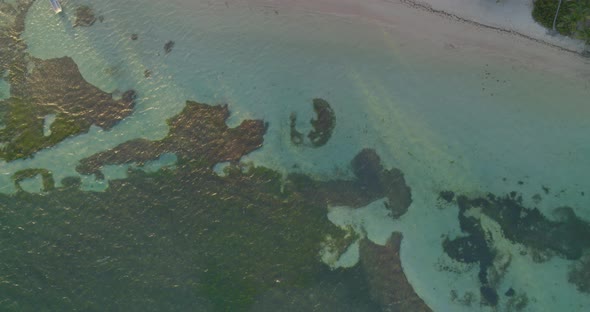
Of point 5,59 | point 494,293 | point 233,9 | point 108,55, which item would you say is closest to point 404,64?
point 233,9

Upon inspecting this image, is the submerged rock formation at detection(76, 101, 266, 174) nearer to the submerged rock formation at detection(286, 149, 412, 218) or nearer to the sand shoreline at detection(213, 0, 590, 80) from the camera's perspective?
the submerged rock formation at detection(286, 149, 412, 218)

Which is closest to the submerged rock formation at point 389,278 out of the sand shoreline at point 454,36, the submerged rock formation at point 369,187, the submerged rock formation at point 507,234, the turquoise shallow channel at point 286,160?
the turquoise shallow channel at point 286,160

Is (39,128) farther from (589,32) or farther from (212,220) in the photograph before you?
(589,32)

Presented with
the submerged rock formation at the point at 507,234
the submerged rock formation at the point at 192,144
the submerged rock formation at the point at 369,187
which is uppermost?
the submerged rock formation at the point at 192,144

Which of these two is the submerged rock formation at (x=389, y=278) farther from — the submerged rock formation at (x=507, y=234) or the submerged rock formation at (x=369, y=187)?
the submerged rock formation at (x=507, y=234)

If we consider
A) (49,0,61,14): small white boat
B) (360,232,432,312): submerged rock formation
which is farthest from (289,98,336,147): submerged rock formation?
(49,0,61,14): small white boat

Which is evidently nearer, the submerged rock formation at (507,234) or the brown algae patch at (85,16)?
the submerged rock formation at (507,234)
